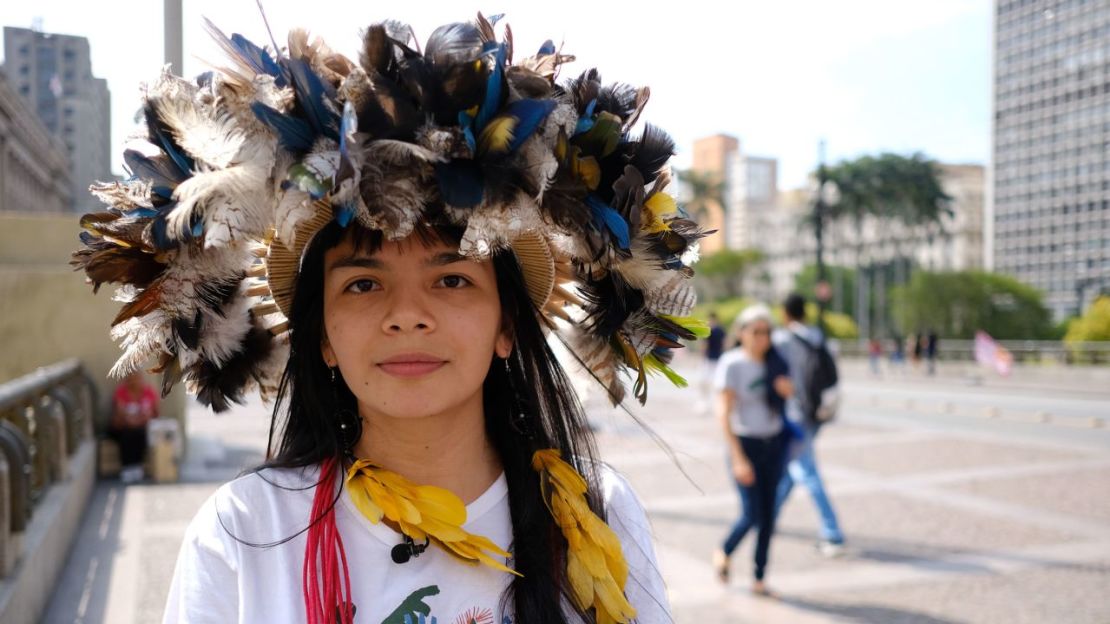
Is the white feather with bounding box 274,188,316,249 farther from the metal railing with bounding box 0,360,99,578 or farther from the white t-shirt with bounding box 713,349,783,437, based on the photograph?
the white t-shirt with bounding box 713,349,783,437

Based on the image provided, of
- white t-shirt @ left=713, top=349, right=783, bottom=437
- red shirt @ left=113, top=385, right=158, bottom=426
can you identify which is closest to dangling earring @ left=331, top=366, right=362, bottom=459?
white t-shirt @ left=713, top=349, right=783, bottom=437

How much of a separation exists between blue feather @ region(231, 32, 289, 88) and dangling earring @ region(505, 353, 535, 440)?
2.43 feet

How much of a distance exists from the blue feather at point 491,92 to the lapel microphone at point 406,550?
70 cm

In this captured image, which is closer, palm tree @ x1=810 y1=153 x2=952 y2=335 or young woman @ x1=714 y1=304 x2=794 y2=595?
young woman @ x1=714 y1=304 x2=794 y2=595

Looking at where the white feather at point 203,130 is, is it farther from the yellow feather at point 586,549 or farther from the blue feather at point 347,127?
the yellow feather at point 586,549

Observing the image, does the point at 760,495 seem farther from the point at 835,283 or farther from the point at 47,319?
the point at 835,283

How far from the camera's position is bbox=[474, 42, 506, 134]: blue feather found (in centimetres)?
142

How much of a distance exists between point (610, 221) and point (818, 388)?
532 cm

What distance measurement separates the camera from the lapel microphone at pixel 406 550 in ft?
5.06

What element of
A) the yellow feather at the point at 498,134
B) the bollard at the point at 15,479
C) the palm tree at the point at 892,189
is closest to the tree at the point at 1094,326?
the palm tree at the point at 892,189

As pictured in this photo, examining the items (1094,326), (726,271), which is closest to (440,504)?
(1094,326)

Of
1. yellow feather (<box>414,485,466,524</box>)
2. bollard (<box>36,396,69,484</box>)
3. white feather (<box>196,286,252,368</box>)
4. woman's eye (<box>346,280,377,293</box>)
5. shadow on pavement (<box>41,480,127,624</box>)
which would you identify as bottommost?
shadow on pavement (<box>41,480,127,624</box>)

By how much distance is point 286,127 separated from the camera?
1365 millimetres

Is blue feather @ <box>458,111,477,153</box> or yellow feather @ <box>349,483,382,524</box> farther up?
blue feather @ <box>458,111,477,153</box>
